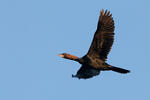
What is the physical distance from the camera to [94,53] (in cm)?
1488

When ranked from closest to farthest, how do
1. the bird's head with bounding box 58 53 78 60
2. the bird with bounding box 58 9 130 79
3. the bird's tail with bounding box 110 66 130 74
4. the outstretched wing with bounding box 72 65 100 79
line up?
the bird's tail with bounding box 110 66 130 74 < the bird with bounding box 58 9 130 79 < the bird's head with bounding box 58 53 78 60 < the outstretched wing with bounding box 72 65 100 79

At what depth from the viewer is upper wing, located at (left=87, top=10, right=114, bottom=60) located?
1480cm

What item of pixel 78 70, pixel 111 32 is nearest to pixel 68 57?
pixel 78 70

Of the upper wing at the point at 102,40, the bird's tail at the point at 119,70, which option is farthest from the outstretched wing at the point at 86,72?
the bird's tail at the point at 119,70

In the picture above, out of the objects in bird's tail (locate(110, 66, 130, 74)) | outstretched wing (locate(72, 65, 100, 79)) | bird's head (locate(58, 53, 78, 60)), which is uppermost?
bird's head (locate(58, 53, 78, 60))

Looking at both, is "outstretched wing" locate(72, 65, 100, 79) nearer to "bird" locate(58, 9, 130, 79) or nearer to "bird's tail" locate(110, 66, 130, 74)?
"bird" locate(58, 9, 130, 79)

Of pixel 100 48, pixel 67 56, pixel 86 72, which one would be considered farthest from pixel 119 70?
pixel 67 56

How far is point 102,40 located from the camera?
14.8 meters

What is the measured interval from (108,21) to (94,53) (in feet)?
4.88

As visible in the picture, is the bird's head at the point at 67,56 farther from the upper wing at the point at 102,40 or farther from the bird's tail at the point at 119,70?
the bird's tail at the point at 119,70

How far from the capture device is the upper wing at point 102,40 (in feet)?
48.5

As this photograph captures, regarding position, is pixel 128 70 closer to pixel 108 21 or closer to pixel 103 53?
pixel 103 53

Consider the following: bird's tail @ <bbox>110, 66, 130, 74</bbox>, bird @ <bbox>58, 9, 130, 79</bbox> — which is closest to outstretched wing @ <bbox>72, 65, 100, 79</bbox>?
bird @ <bbox>58, 9, 130, 79</bbox>

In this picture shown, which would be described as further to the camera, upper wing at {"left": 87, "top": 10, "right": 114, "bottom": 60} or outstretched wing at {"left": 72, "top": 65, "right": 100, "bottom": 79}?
outstretched wing at {"left": 72, "top": 65, "right": 100, "bottom": 79}
